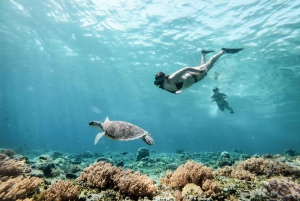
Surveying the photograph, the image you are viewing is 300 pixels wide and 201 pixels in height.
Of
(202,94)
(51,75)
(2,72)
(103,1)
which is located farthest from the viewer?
(2,72)

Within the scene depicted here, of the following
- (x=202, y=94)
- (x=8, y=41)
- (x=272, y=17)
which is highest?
(x=202, y=94)

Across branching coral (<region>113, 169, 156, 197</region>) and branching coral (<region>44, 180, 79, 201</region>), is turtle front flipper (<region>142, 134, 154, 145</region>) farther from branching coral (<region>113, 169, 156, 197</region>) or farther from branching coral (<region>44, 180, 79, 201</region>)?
branching coral (<region>44, 180, 79, 201</region>)

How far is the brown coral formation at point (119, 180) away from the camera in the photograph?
448 centimetres

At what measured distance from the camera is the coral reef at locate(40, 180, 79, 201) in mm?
3911

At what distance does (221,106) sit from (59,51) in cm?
2530

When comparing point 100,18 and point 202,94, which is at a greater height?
point 202,94

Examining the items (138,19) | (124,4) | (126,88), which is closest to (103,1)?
(124,4)

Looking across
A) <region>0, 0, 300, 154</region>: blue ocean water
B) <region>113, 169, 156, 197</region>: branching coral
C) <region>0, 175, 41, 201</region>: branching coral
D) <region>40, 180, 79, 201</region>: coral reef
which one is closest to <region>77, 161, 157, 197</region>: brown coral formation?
<region>113, 169, 156, 197</region>: branching coral

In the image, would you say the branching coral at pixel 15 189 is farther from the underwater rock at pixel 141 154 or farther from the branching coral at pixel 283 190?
the underwater rock at pixel 141 154

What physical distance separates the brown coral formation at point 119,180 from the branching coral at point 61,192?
0.77m

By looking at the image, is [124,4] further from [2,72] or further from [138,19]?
[2,72]

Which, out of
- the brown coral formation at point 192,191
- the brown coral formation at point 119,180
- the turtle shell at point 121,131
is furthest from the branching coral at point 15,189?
the brown coral formation at point 192,191

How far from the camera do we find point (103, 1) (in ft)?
55.9

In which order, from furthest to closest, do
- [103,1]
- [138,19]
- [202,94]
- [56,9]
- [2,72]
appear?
[2,72]
[202,94]
[56,9]
[138,19]
[103,1]
